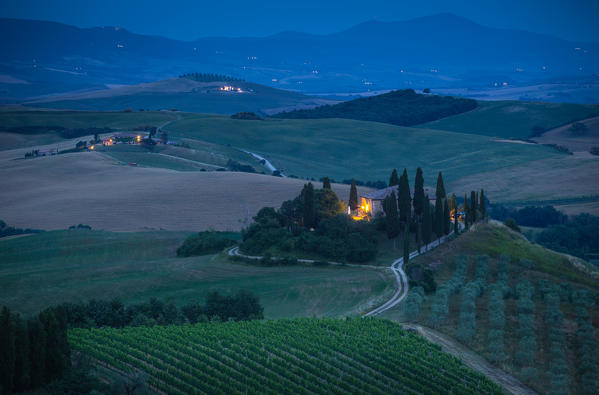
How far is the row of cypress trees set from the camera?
23.4 meters

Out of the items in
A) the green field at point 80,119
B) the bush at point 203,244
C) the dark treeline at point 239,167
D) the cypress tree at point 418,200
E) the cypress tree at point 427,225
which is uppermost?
the green field at point 80,119

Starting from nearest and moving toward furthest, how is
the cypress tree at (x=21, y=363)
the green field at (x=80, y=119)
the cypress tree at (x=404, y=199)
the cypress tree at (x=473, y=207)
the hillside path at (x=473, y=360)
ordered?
1. the cypress tree at (x=21, y=363)
2. the hillside path at (x=473, y=360)
3. the cypress tree at (x=404, y=199)
4. the cypress tree at (x=473, y=207)
5. the green field at (x=80, y=119)

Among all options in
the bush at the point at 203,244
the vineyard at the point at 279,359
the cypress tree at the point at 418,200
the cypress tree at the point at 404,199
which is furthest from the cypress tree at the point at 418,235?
the vineyard at the point at 279,359

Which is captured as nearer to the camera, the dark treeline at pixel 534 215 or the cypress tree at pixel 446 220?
the cypress tree at pixel 446 220

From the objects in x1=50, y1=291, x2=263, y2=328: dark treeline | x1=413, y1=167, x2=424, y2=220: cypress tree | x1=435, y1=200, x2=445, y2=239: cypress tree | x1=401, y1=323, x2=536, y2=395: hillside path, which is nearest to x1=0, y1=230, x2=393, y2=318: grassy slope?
x1=50, y1=291, x2=263, y2=328: dark treeline

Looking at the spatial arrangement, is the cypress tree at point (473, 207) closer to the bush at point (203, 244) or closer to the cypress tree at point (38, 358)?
the bush at point (203, 244)

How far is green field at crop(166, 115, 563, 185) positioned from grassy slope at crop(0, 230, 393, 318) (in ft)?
231

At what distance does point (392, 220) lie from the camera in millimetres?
66000

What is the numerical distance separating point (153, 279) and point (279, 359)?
29.4 m

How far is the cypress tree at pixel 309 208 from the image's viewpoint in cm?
7075

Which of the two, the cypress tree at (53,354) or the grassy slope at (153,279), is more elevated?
the cypress tree at (53,354)

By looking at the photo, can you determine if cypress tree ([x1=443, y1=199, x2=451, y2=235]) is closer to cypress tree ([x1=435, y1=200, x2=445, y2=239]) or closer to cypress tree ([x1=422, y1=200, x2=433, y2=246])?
cypress tree ([x1=435, y1=200, x2=445, y2=239])

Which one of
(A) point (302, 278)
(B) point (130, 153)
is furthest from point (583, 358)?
(B) point (130, 153)

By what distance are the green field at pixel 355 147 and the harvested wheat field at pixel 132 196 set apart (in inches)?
1382
